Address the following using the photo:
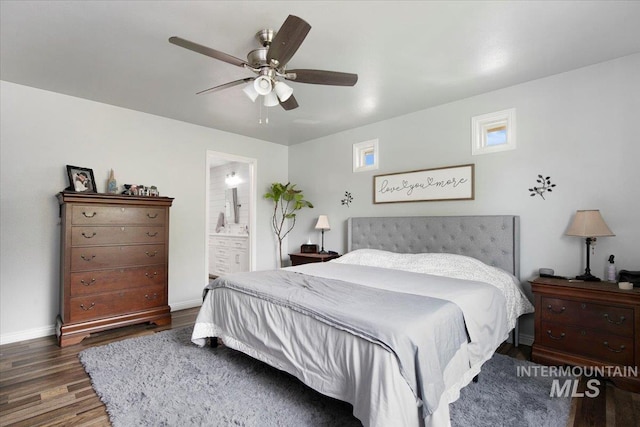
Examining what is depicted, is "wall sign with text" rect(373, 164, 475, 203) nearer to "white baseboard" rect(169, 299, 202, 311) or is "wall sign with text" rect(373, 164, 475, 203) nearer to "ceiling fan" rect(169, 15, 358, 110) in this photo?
"ceiling fan" rect(169, 15, 358, 110)

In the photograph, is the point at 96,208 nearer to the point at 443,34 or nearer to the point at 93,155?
the point at 93,155

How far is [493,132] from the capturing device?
3402mm

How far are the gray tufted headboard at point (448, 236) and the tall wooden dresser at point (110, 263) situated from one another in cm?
260

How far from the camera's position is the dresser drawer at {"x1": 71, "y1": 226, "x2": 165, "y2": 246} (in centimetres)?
310

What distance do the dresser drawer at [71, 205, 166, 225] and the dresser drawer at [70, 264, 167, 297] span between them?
525mm

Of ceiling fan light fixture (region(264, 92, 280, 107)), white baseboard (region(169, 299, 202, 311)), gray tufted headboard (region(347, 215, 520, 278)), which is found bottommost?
white baseboard (region(169, 299, 202, 311))

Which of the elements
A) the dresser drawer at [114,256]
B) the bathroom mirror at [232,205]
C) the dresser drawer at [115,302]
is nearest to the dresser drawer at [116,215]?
the dresser drawer at [114,256]

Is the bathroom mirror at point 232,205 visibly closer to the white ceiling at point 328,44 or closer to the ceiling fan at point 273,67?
the white ceiling at point 328,44

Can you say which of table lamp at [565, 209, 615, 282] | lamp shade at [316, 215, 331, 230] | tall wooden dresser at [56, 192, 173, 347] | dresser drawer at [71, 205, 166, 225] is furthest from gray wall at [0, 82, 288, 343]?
table lamp at [565, 209, 615, 282]

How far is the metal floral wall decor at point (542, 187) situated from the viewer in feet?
9.77

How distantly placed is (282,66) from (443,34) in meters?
1.26

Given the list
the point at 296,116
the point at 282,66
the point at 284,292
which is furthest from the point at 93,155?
the point at 284,292

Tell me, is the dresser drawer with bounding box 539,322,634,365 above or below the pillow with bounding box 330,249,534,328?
below

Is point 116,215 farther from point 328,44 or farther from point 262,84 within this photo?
point 328,44
